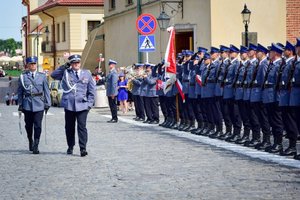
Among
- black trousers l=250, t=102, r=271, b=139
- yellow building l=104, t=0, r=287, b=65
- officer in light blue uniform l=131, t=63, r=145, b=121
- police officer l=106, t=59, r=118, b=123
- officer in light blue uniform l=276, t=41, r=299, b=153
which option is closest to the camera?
officer in light blue uniform l=276, t=41, r=299, b=153

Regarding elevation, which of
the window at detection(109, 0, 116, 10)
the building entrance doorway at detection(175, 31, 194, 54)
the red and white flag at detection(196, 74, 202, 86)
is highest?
the window at detection(109, 0, 116, 10)

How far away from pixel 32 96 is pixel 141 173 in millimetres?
4424

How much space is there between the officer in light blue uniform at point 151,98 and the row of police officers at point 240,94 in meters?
1.23

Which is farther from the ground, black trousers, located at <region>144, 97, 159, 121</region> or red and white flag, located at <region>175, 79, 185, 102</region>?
red and white flag, located at <region>175, 79, 185, 102</region>

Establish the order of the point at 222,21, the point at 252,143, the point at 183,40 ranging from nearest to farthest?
the point at 252,143
the point at 222,21
the point at 183,40

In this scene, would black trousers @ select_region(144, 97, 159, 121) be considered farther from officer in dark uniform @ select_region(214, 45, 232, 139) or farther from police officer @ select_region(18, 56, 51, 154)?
police officer @ select_region(18, 56, 51, 154)

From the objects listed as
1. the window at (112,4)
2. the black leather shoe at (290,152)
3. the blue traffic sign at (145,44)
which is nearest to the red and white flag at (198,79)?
the black leather shoe at (290,152)

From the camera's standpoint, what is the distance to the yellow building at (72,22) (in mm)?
70494

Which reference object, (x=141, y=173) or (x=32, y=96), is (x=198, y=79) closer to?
(x=32, y=96)

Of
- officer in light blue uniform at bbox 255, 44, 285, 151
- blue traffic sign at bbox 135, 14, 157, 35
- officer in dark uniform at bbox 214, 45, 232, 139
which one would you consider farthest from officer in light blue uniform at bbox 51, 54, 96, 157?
blue traffic sign at bbox 135, 14, 157, 35

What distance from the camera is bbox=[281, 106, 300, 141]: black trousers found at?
14938 millimetres

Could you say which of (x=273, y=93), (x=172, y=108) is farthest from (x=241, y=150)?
(x=172, y=108)

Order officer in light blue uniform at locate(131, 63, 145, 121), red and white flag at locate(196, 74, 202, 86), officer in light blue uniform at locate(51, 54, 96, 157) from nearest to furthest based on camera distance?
officer in light blue uniform at locate(51, 54, 96, 157) → red and white flag at locate(196, 74, 202, 86) → officer in light blue uniform at locate(131, 63, 145, 121)

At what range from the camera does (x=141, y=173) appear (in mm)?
12852
